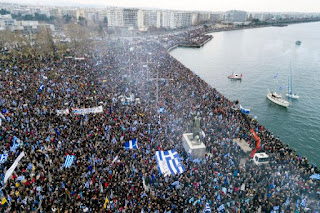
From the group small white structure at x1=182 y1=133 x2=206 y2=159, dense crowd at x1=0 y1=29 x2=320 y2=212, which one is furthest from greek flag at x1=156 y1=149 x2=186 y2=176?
small white structure at x1=182 y1=133 x2=206 y2=159

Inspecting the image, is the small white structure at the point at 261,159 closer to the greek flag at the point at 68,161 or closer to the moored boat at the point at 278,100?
the greek flag at the point at 68,161

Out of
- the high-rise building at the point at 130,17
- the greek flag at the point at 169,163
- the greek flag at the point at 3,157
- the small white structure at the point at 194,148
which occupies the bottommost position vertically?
the greek flag at the point at 169,163

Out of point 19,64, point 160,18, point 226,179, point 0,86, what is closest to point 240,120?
point 226,179

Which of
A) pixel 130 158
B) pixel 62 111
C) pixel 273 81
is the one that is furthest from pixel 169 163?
pixel 273 81

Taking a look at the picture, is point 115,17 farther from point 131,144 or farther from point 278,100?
point 131,144

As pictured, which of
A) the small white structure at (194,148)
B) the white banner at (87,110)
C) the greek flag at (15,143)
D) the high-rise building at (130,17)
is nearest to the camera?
the greek flag at (15,143)

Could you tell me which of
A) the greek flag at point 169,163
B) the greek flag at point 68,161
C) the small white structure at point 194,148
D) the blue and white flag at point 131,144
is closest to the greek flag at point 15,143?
the greek flag at point 68,161

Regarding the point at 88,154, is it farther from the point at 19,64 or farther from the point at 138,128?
the point at 19,64
